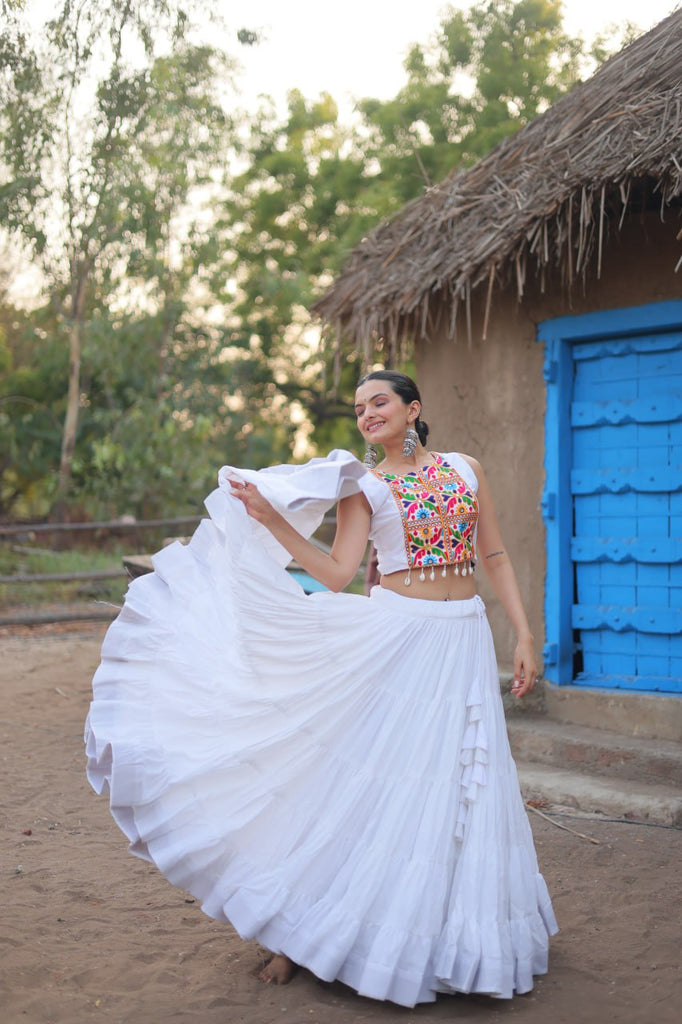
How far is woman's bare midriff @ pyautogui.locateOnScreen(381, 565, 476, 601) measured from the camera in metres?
3.08

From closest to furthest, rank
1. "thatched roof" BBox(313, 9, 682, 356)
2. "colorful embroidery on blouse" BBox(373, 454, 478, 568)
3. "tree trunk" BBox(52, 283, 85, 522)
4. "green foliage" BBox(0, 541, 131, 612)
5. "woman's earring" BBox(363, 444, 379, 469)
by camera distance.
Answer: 1. "colorful embroidery on blouse" BBox(373, 454, 478, 568)
2. "woman's earring" BBox(363, 444, 379, 469)
3. "thatched roof" BBox(313, 9, 682, 356)
4. "green foliage" BBox(0, 541, 131, 612)
5. "tree trunk" BBox(52, 283, 85, 522)

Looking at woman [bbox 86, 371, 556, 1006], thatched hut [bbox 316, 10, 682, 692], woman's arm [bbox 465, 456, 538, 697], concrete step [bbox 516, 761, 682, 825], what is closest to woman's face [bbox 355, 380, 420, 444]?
woman [bbox 86, 371, 556, 1006]

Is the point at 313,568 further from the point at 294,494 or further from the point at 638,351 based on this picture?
the point at 638,351

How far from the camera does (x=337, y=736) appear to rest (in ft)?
9.61

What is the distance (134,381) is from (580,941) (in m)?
18.3

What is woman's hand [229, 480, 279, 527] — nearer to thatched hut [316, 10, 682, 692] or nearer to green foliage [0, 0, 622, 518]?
thatched hut [316, 10, 682, 692]

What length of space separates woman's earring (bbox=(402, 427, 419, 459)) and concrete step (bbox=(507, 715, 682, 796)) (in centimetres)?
257

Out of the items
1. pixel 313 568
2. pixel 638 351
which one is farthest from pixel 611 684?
pixel 313 568

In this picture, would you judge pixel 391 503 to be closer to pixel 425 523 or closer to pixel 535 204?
pixel 425 523

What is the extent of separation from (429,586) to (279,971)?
1.19 m

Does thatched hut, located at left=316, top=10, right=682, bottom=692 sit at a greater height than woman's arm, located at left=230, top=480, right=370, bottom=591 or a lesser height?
greater

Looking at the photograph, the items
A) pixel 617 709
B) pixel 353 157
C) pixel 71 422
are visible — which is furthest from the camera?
pixel 353 157

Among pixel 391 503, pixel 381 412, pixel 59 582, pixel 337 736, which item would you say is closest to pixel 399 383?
pixel 381 412

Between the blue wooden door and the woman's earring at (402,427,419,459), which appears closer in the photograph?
the woman's earring at (402,427,419,459)
